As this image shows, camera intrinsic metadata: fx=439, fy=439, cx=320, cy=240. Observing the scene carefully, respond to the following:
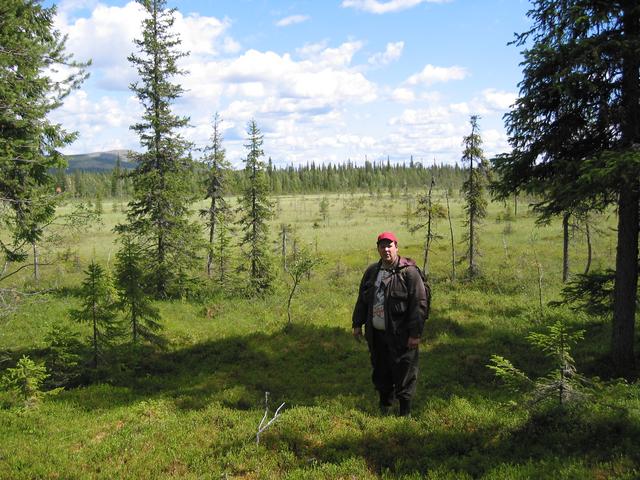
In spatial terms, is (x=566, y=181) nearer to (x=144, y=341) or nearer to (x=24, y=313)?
(x=144, y=341)

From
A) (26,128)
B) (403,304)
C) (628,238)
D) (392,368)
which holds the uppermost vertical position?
(26,128)

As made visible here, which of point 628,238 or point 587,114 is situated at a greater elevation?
point 587,114

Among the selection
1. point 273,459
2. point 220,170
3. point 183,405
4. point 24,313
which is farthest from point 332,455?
point 220,170

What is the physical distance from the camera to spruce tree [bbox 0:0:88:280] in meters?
9.55

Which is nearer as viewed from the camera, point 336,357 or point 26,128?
point 26,128

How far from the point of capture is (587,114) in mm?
9383

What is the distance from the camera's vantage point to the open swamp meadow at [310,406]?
6.01 meters

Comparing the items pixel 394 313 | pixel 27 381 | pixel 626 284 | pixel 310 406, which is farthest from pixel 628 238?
pixel 27 381

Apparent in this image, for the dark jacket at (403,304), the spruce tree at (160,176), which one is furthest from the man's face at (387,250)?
the spruce tree at (160,176)

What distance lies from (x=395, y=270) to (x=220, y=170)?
77.0 feet

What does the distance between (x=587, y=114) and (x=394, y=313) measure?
253 inches

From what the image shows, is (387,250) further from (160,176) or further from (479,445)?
(160,176)

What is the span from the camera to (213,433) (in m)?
7.59

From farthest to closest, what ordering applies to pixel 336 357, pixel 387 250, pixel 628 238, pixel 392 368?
pixel 336 357 < pixel 628 238 < pixel 392 368 < pixel 387 250
